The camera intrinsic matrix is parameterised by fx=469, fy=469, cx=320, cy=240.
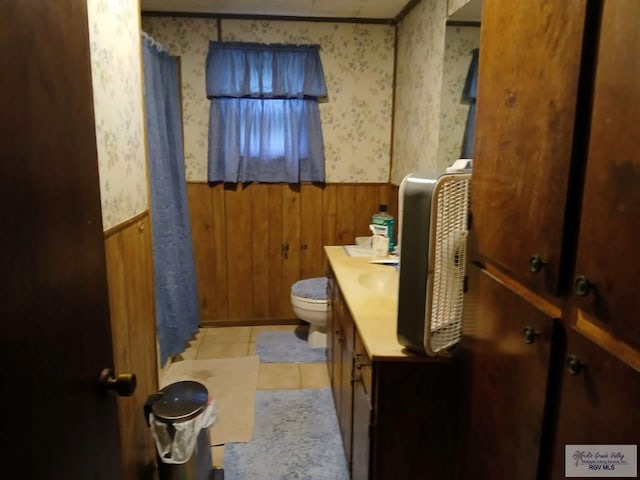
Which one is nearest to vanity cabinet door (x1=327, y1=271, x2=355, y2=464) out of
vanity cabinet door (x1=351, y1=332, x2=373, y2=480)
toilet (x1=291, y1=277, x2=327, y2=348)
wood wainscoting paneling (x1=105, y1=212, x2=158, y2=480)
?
vanity cabinet door (x1=351, y1=332, x2=373, y2=480)

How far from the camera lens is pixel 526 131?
87 cm

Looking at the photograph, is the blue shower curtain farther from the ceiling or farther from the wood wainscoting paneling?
the wood wainscoting paneling

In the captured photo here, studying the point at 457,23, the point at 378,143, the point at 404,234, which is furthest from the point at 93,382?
the point at 378,143

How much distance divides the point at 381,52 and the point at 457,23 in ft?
4.54

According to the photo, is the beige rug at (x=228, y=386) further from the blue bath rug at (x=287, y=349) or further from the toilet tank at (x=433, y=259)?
the toilet tank at (x=433, y=259)

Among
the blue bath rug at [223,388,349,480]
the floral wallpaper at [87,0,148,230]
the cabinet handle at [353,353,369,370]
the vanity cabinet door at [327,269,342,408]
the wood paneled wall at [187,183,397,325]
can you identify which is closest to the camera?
the floral wallpaper at [87,0,148,230]

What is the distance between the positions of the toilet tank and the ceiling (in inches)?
87.3

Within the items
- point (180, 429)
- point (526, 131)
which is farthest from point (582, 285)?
point (180, 429)

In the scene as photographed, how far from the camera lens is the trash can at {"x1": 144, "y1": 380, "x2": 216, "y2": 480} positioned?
174cm

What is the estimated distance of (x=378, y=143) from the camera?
369 cm

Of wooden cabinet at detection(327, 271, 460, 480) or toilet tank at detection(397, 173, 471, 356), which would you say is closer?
toilet tank at detection(397, 173, 471, 356)

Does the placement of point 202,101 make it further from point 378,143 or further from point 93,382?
point 93,382

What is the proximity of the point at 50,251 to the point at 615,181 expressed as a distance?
0.85 metres

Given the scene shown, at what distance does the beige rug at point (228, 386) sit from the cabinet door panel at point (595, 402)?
184 centimetres
